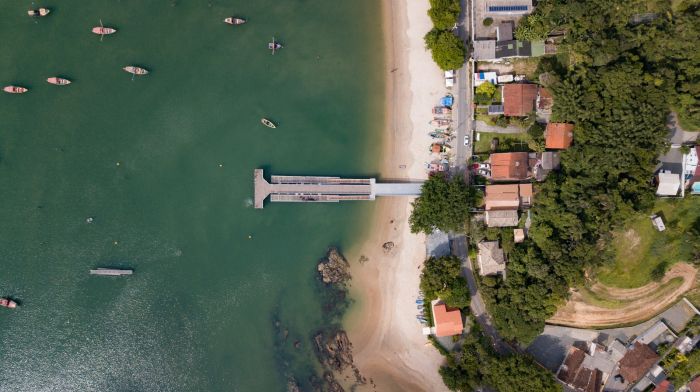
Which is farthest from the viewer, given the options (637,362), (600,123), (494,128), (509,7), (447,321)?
(494,128)

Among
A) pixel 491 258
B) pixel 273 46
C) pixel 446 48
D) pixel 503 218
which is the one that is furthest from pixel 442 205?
pixel 273 46

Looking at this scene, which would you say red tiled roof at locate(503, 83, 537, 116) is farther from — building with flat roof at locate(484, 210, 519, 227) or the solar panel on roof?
building with flat roof at locate(484, 210, 519, 227)

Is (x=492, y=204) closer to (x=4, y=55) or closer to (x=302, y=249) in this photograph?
(x=302, y=249)

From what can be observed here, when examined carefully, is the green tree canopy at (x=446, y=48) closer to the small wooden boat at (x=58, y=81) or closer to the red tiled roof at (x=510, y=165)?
the red tiled roof at (x=510, y=165)

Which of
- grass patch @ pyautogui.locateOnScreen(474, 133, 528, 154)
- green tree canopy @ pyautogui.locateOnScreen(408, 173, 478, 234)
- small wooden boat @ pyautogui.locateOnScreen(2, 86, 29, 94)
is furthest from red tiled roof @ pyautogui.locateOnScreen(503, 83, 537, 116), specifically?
small wooden boat @ pyautogui.locateOnScreen(2, 86, 29, 94)

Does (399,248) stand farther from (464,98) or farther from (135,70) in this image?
(135,70)

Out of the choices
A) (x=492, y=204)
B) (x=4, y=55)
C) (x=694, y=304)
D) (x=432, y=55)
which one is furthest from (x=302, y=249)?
(x=694, y=304)

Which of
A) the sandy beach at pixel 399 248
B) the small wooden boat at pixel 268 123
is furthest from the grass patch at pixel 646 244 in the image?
the small wooden boat at pixel 268 123
